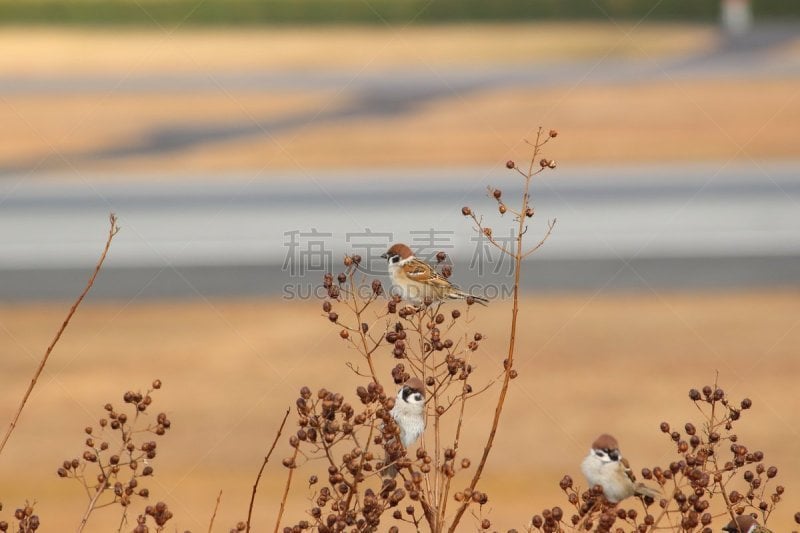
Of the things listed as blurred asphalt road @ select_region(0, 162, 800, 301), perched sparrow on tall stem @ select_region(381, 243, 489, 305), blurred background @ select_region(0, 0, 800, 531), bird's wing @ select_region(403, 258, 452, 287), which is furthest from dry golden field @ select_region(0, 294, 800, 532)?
bird's wing @ select_region(403, 258, 452, 287)

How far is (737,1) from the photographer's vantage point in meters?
56.2

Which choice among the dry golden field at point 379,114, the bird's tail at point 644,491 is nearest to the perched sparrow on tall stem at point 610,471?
the bird's tail at point 644,491

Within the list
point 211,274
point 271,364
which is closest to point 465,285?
point 271,364

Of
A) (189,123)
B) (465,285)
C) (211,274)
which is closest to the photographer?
(465,285)

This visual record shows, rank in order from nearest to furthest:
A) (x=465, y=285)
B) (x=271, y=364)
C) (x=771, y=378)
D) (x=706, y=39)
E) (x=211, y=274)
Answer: (x=771, y=378) < (x=271, y=364) < (x=465, y=285) < (x=211, y=274) < (x=706, y=39)

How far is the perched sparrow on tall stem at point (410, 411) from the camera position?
379 centimetres

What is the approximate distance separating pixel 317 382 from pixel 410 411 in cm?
1094

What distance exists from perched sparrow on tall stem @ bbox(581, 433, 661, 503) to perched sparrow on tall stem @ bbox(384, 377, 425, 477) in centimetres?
78

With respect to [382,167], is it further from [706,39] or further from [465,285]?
[706,39]

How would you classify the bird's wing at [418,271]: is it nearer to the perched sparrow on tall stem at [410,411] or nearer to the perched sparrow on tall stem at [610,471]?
the perched sparrow on tall stem at [610,471]

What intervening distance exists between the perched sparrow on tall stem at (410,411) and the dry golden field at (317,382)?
697cm

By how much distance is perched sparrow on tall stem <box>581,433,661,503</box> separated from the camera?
4375 millimetres

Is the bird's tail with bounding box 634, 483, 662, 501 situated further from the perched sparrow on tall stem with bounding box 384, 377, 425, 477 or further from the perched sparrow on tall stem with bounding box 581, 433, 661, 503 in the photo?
the perched sparrow on tall stem with bounding box 384, 377, 425, 477

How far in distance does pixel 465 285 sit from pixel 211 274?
510 cm
